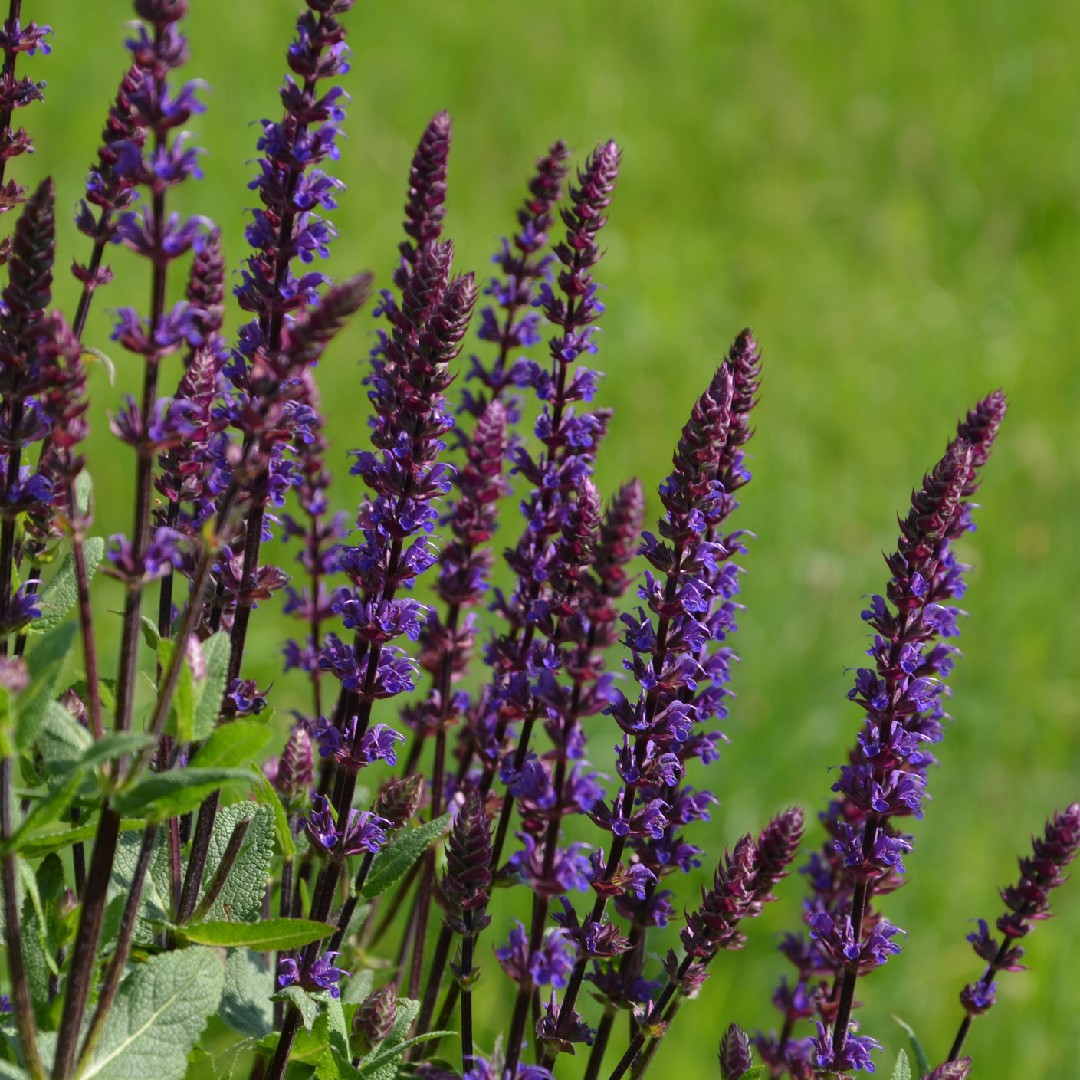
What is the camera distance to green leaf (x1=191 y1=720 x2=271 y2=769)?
1981mm

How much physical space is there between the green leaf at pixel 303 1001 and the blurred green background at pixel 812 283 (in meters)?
2.41

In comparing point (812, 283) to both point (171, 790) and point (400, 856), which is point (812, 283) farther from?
point (171, 790)

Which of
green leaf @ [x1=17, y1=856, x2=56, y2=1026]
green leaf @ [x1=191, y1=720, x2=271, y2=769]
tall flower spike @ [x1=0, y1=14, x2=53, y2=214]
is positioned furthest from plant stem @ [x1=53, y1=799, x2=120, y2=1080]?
tall flower spike @ [x1=0, y1=14, x2=53, y2=214]

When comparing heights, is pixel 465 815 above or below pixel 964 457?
below

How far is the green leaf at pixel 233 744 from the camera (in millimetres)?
1981

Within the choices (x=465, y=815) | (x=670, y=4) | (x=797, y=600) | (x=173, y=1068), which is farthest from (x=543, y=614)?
(x=670, y=4)

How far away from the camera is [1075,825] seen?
2521 mm

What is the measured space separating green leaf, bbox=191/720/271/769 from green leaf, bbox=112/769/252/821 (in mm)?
69

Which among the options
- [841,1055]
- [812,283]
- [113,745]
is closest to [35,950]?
[113,745]

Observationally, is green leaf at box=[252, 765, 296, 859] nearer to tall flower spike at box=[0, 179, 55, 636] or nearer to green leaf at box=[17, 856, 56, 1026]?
green leaf at box=[17, 856, 56, 1026]

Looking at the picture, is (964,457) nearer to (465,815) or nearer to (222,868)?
(465,815)

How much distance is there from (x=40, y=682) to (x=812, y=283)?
23.9 feet

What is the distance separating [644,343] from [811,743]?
116 inches

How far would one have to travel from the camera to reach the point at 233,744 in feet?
6.61
